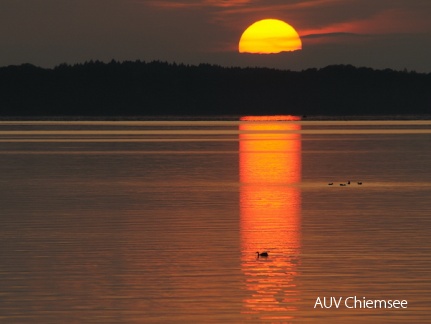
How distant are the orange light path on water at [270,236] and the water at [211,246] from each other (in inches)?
1.1

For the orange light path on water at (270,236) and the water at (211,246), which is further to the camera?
the orange light path on water at (270,236)

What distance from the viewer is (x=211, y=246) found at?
61.8ft

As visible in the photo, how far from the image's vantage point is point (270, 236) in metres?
20.3

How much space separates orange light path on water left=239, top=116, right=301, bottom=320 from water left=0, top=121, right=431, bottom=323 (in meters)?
0.03

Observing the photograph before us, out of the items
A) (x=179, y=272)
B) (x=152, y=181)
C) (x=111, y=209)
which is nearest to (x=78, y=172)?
(x=152, y=181)

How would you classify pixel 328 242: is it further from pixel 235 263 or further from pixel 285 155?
pixel 285 155

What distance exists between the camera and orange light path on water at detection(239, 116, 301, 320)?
14.2 meters

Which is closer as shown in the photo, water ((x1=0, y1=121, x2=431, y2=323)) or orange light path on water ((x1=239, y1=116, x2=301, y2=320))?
water ((x1=0, y1=121, x2=431, y2=323))

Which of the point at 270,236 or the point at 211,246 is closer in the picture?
the point at 211,246

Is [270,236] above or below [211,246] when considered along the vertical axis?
above

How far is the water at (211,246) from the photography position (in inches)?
543

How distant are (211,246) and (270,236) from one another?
71.6 inches

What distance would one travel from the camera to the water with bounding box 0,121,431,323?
13.8 metres

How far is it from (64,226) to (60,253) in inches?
151
